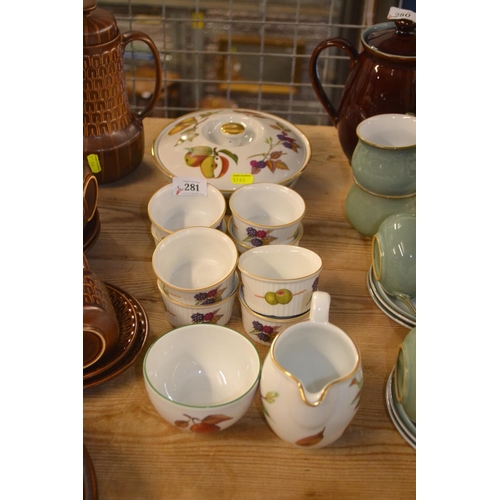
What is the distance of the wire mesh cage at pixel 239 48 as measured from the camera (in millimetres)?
1870

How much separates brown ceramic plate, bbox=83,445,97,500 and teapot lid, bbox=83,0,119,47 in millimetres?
739

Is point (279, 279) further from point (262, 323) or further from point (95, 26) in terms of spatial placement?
point (95, 26)

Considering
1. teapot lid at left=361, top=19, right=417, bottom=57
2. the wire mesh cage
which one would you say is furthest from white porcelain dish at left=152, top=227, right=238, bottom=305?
the wire mesh cage

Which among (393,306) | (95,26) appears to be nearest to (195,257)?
(393,306)

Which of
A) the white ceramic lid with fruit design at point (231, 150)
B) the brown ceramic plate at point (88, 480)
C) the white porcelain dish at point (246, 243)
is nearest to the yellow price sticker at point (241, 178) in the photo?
the white ceramic lid with fruit design at point (231, 150)

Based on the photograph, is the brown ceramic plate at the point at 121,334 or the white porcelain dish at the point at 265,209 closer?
the brown ceramic plate at the point at 121,334

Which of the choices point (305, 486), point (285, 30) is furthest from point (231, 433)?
point (285, 30)

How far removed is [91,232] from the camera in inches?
43.1

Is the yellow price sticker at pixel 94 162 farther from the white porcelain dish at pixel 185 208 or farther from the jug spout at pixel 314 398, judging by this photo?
the jug spout at pixel 314 398

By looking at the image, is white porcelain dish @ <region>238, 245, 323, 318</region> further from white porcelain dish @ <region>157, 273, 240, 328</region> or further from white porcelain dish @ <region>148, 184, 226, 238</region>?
white porcelain dish @ <region>148, 184, 226, 238</region>

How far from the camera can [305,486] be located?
75 cm

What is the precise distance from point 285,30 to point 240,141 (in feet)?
3.25

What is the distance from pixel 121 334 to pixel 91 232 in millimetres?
270

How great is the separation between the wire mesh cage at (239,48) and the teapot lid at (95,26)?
69cm
